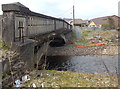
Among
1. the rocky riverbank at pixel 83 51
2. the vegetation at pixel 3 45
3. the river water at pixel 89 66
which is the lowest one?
the river water at pixel 89 66

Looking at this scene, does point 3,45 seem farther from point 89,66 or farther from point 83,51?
point 83,51

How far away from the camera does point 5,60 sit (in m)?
4.71

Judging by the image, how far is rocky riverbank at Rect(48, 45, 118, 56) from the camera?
73.3 ft

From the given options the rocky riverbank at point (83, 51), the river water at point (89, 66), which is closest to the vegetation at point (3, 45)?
the river water at point (89, 66)

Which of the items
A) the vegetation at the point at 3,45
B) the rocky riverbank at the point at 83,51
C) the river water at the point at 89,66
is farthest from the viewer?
the rocky riverbank at the point at 83,51

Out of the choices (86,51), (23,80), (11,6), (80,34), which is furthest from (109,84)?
(80,34)

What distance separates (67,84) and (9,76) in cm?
253

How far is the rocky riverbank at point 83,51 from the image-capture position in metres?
22.3

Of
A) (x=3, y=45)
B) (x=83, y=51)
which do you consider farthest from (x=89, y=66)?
(x=3, y=45)

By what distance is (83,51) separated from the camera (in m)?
23.2

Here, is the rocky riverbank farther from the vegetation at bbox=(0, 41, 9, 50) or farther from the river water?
the vegetation at bbox=(0, 41, 9, 50)

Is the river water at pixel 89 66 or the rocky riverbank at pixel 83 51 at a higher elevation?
the rocky riverbank at pixel 83 51

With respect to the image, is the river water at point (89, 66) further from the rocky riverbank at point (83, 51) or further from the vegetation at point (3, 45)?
the vegetation at point (3, 45)

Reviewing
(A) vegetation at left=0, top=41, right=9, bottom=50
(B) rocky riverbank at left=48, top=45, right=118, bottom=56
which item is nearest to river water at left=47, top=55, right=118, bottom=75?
(B) rocky riverbank at left=48, top=45, right=118, bottom=56
